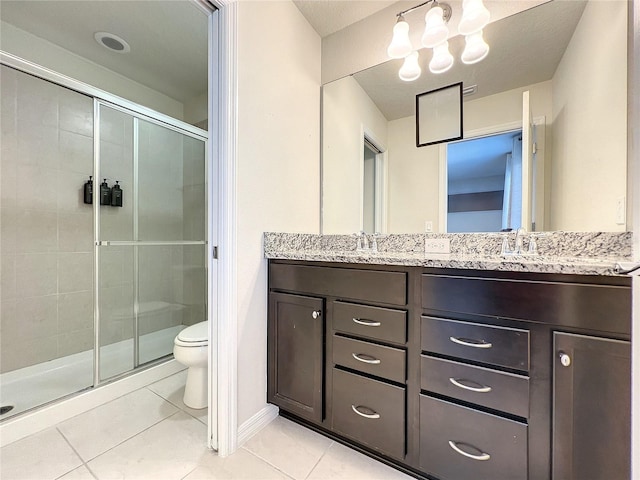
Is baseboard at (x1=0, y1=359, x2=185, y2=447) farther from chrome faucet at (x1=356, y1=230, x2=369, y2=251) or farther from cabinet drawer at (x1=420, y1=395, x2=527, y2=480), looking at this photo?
cabinet drawer at (x1=420, y1=395, x2=527, y2=480)

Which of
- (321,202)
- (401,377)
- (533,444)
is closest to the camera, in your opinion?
(533,444)

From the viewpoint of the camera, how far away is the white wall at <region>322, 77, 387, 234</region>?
5.97 ft

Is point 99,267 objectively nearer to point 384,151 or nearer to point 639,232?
point 384,151

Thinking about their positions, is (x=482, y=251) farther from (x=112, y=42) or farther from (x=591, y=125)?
(x=112, y=42)

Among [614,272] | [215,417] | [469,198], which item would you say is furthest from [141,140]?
[614,272]

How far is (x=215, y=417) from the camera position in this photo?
1238mm

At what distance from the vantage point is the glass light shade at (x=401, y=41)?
156cm

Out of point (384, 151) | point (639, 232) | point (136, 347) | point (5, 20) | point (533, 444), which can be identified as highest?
point (5, 20)

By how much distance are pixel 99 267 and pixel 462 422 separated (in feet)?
8.35

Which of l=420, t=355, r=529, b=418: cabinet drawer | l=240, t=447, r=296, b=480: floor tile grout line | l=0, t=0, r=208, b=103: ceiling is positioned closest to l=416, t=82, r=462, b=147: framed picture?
l=420, t=355, r=529, b=418: cabinet drawer

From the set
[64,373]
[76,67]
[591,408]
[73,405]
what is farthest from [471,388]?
[76,67]

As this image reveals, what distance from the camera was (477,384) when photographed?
3.02 ft

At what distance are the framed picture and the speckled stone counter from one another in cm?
58

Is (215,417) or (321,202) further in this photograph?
(321,202)
